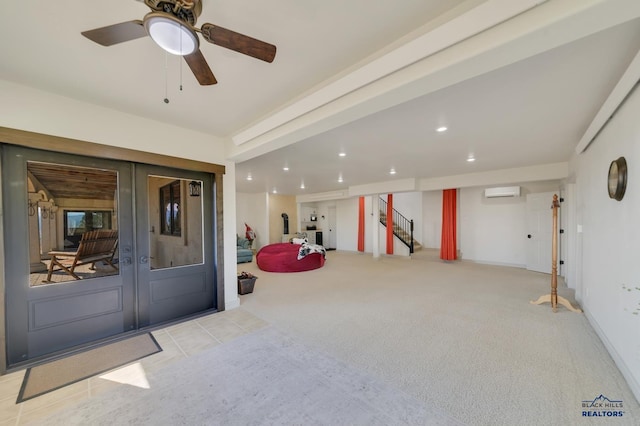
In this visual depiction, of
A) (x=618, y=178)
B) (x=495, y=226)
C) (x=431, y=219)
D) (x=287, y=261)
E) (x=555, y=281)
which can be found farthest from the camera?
(x=431, y=219)

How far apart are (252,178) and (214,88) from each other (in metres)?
4.69

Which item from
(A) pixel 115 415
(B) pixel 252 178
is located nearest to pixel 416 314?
(A) pixel 115 415

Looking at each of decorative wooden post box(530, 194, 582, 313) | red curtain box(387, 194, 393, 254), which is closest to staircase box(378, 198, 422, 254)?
red curtain box(387, 194, 393, 254)

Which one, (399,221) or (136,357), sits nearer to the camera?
(136,357)

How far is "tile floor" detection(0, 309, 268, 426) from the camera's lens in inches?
73.1

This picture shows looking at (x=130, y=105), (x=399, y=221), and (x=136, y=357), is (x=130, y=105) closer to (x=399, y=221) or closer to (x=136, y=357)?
(x=136, y=357)

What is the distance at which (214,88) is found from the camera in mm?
2334

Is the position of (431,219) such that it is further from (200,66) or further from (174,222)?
(200,66)

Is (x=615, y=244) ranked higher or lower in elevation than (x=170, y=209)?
lower

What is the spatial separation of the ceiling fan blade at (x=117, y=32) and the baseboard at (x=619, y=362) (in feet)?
14.0

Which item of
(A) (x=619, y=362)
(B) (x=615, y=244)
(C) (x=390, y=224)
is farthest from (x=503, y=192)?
(A) (x=619, y=362)

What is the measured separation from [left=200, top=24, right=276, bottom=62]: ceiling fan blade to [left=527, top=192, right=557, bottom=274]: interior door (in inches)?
301

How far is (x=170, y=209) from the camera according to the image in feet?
11.3

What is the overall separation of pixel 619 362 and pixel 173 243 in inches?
201
